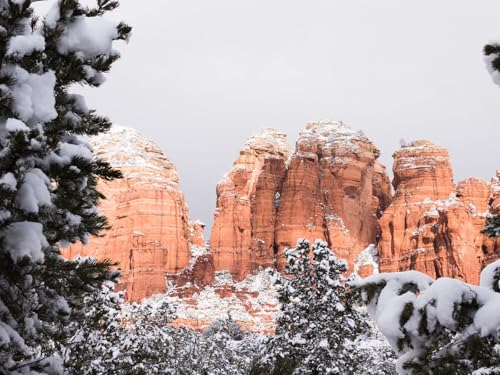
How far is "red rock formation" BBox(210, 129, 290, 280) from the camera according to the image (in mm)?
117294

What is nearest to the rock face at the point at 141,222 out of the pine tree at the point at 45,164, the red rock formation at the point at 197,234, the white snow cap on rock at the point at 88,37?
the red rock formation at the point at 197,234

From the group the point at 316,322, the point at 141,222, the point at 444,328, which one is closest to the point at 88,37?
the point at 444,328

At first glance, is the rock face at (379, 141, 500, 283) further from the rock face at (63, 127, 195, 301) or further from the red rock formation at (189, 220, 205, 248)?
the red rock formation at (189, 220, 205, 248)

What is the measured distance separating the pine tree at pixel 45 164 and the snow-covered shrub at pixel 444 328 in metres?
3.23

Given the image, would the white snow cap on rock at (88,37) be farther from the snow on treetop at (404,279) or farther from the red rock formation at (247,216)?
the red rock formation at (247,216)

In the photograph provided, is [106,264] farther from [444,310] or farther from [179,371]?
[179,371]

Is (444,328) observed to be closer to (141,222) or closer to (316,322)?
(316,322)

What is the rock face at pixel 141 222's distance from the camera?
105 metres

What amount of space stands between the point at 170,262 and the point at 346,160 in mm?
39826

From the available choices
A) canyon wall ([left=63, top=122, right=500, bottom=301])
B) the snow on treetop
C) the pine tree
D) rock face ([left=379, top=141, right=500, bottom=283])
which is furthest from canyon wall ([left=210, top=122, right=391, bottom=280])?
the snow on treetop

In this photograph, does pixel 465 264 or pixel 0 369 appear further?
pixel 465 264

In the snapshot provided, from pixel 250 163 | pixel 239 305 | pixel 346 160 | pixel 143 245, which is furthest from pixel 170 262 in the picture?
pixel 346 160

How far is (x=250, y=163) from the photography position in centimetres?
12719

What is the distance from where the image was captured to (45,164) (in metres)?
5.68
